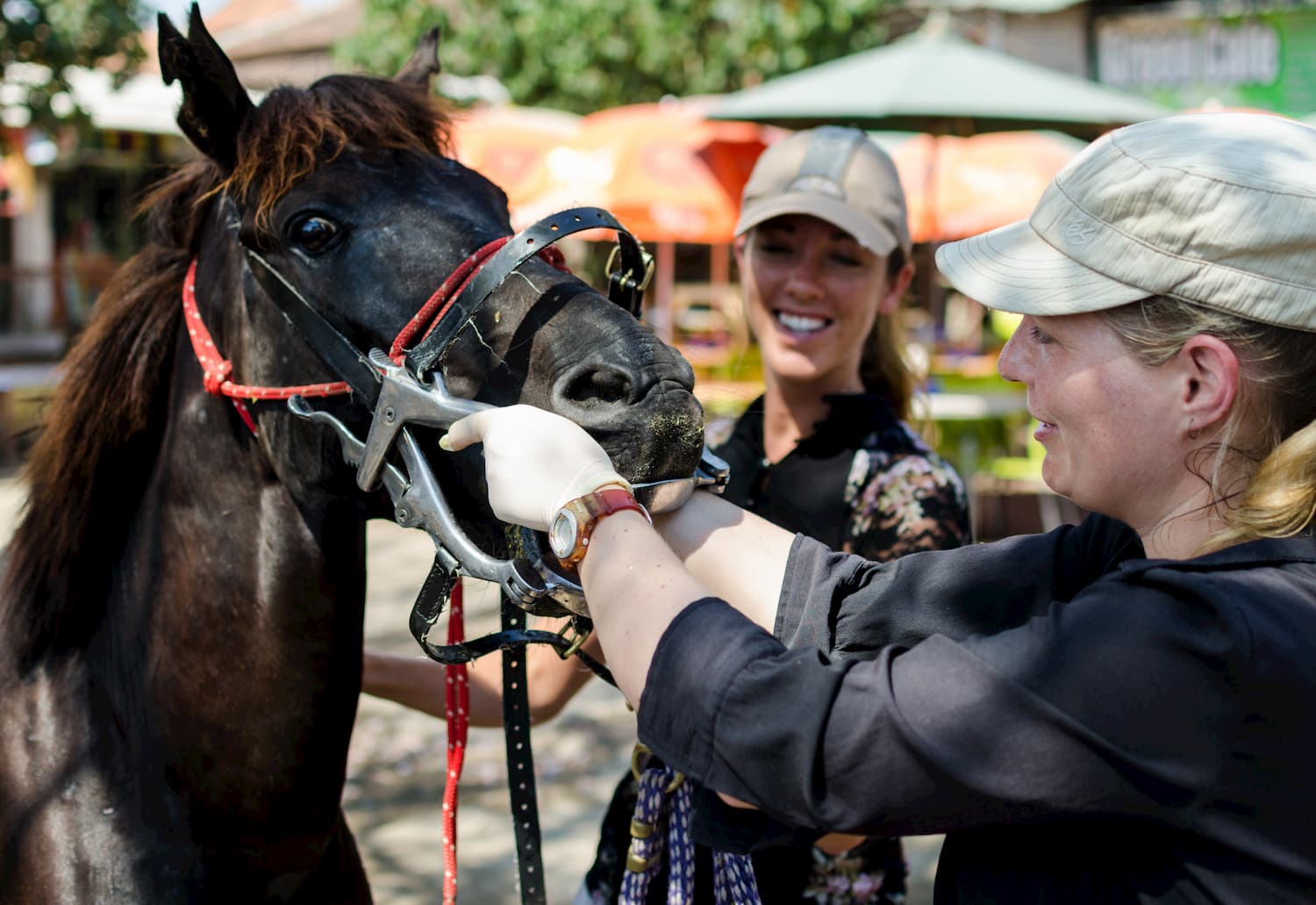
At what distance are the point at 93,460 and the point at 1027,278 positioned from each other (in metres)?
1.44

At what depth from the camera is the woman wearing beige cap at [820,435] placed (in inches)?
80.0

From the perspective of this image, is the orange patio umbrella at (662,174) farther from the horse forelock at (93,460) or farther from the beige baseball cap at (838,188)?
the horse forelock at (93,460)

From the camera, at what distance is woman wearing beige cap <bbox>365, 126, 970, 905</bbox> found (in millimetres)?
2033

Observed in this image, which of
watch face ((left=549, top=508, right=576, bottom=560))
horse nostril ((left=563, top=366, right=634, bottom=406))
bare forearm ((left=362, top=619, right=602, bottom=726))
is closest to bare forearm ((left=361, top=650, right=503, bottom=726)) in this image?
bare forearm ((left=362, top=619, right=602, bottom=726))

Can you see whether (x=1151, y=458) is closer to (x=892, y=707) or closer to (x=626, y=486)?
(x=892, y=707)

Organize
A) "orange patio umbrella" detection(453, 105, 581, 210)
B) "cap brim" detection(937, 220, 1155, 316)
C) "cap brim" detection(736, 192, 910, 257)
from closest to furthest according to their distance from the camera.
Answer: "cap brim" detection(937, 220, 1155, 316) → "cap brim" detection(736, 192, 910, 257) → "orange patio umbrella" detection(453, 105, 581, 210)

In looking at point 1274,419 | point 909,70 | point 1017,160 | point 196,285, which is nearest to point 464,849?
point 196,285

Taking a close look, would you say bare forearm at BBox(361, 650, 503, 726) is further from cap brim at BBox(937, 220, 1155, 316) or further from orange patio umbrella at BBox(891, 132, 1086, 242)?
orange patio umbrella at BBox(891, 132, 1086, 242)

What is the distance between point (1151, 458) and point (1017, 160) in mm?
7366

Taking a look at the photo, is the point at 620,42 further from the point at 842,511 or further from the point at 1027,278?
the point at 1027,278

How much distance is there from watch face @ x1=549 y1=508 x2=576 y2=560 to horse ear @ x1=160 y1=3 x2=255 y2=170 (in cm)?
96

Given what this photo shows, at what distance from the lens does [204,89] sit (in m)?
1.74

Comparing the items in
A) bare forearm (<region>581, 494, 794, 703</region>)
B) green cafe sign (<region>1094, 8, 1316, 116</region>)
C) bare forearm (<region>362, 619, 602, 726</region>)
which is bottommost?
bare forearm (<region>362, 619, 602, 726</region>)

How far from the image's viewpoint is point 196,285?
185 cm
